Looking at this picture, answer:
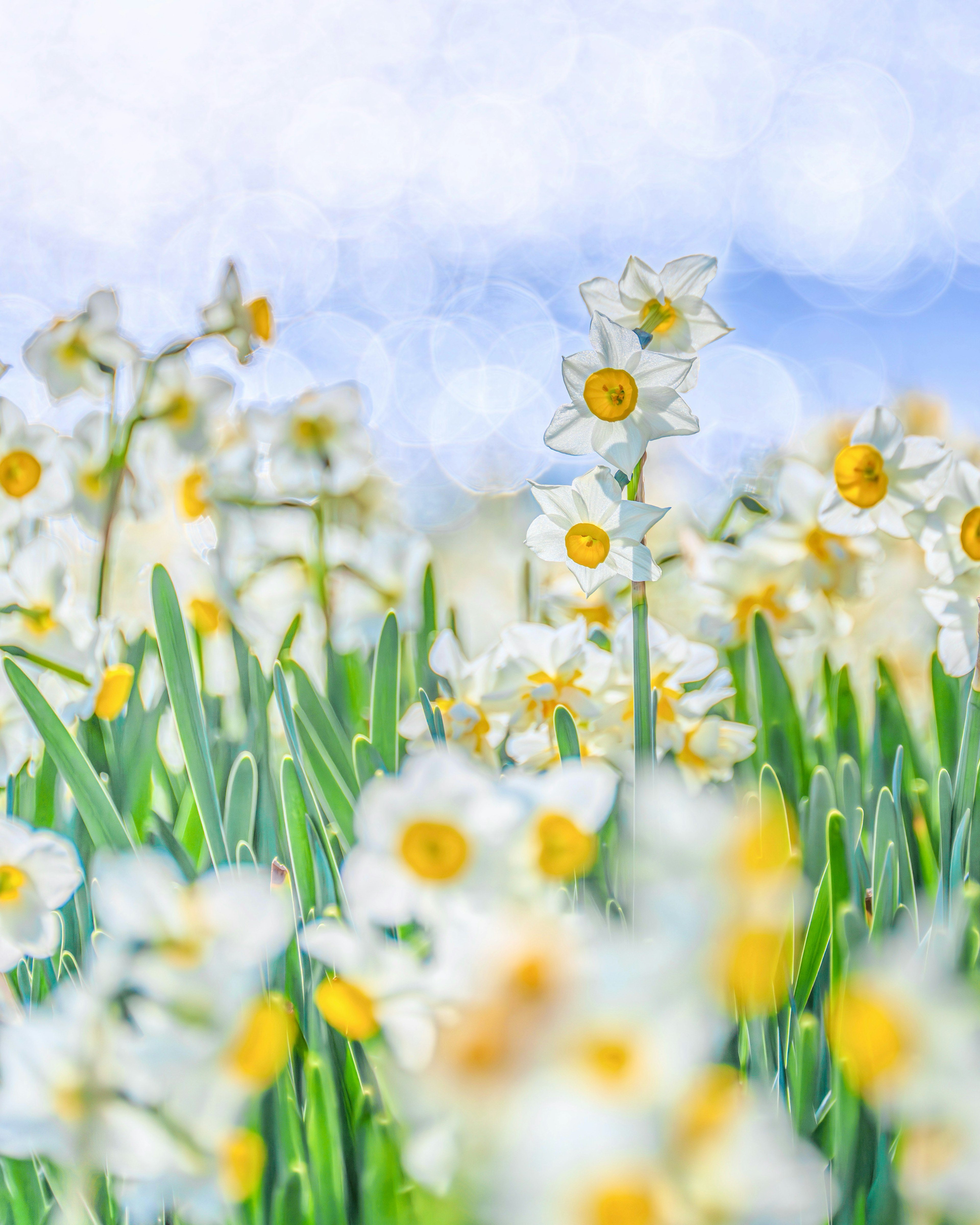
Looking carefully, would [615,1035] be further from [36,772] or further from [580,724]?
[36,772]

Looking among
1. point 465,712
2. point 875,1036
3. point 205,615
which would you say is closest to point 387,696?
point 465,712

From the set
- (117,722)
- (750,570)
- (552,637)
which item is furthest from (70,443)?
(750,570)

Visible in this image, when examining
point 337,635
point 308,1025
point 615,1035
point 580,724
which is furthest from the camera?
point 337,635

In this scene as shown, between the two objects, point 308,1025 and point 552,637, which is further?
point 552,637

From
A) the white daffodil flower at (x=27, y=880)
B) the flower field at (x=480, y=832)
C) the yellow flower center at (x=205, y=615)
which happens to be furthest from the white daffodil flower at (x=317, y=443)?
the white daffodil flower at (x=27, y=880)

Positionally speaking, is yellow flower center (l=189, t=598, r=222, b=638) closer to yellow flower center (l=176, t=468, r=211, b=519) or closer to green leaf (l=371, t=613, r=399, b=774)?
yellow flower center (l=176, t=468, r=211, b=519)

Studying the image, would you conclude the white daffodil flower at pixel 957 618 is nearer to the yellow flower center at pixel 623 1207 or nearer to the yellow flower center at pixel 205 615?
the yellow flower center at pixel 623 1207
